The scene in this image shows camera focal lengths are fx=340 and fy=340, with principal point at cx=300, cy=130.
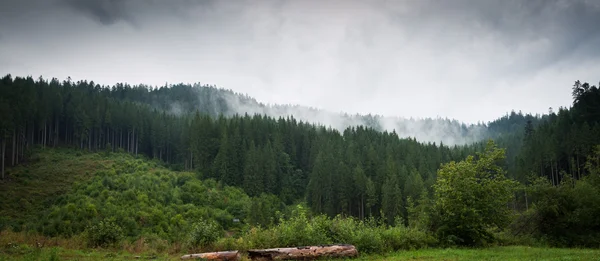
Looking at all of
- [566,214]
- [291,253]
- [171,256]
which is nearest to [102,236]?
[171,256]

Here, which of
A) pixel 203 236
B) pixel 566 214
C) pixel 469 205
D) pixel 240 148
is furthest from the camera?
pixel 240 148

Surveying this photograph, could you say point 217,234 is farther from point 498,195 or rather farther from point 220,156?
point 220,156

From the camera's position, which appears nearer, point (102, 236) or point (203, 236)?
point (203, 236)

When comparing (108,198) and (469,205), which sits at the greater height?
(469,205)

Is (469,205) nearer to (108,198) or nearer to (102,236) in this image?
(102,236)

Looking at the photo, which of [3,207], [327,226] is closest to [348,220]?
[327,226]

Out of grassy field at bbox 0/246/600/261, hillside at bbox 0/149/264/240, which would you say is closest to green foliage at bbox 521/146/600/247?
grassy field at bbox 0/246/600/261

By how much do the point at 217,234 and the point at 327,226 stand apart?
6.93m

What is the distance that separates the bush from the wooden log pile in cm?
678

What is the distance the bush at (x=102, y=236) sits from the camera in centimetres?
2087

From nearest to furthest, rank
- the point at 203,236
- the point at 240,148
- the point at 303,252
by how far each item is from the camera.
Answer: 1. the point at 303,252
2. the point at 203,236
3. the point at 240,148

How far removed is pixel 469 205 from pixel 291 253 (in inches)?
563

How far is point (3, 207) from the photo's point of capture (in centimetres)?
5462

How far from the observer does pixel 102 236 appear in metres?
21.1
